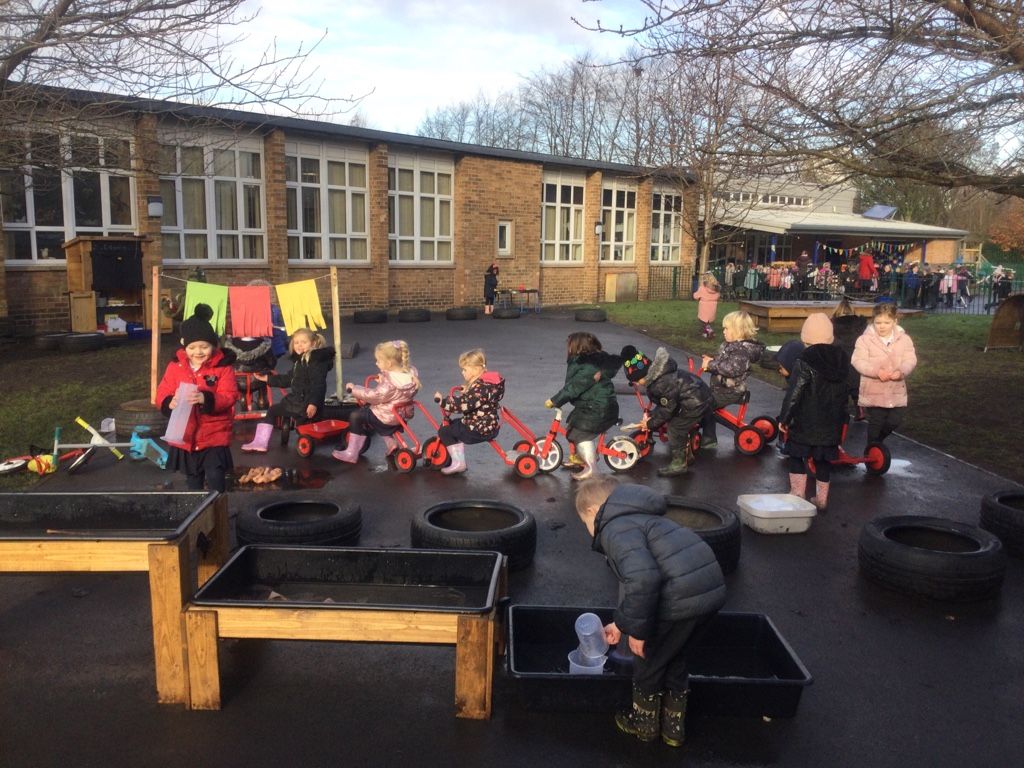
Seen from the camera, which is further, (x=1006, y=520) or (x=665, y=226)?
(x=665, y=226)

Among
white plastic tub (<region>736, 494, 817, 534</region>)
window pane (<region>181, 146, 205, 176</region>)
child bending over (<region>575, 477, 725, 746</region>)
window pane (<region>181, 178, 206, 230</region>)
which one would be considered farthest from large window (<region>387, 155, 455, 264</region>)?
child bending over (<region>575, 477, 725, 746</region>)

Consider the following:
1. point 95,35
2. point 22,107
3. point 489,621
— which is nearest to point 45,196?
point 22,107

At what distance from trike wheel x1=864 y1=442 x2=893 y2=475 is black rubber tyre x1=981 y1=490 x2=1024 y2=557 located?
177 cm

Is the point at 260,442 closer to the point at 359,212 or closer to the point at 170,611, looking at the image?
the point at 170,611

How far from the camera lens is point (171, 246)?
20.6m

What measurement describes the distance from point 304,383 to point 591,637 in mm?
5514

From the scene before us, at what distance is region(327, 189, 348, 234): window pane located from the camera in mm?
23766

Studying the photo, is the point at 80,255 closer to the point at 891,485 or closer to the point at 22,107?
the point at 22,107

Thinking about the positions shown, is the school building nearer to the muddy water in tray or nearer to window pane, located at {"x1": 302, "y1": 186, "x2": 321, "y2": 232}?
window pane, located at {"x1": 302, "y1": 186, "x2": 321, "y2": 232}

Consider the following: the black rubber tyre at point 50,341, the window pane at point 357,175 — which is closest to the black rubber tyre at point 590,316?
the window pane at point 357,175

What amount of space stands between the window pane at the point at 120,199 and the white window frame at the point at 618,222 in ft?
56.1

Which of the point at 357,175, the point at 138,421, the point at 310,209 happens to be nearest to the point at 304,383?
the point at 138,421

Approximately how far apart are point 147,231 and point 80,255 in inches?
89.4

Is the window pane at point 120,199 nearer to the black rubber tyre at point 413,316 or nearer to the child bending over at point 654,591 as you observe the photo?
the black rubber tyre at point 413,316
